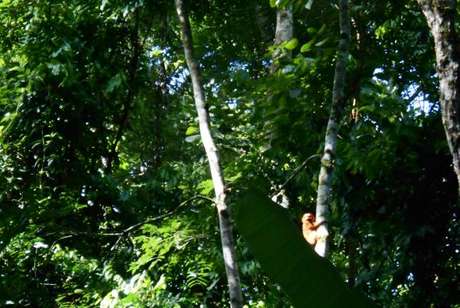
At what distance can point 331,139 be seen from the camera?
7.18 ft

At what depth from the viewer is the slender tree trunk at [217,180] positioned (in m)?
2.34

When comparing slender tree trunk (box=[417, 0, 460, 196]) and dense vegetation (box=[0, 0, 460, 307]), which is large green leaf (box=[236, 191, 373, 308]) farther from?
dense vegetation (box=[0, 0, 460, 307])

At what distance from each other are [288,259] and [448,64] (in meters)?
1.44

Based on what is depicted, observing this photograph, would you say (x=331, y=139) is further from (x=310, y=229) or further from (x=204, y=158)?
(x=204, y=158)

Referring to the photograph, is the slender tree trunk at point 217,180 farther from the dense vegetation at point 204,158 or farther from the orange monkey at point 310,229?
the orange monkey at point 310,229

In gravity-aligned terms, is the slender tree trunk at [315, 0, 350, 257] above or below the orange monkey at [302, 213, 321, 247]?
above

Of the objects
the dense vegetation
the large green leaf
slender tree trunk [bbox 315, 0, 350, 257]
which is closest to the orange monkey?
slender tree trunk [bbox 315, 0, 350, 257]

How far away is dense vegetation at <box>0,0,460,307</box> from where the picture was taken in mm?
2611

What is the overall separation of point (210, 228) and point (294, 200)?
1.38 feet

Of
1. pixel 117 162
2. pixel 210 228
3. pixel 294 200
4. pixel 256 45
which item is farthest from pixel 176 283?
pixel 256 45

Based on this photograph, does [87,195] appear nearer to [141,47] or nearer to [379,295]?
[141,47]

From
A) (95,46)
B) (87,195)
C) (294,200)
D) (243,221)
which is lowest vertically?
(243,221)

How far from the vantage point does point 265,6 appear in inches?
156

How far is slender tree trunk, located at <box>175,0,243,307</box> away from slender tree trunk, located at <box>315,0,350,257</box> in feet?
1.50
